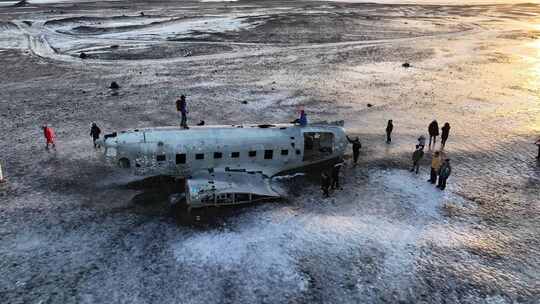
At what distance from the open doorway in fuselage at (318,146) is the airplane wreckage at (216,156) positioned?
2.36 feet

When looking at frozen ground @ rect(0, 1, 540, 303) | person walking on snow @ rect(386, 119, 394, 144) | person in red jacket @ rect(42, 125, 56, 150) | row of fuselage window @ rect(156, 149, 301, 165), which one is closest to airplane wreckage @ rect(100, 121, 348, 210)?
row of fuselage window @ rect(156, 149, 301, 165)

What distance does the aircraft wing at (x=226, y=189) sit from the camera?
71.5ft

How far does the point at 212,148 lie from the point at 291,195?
4805mm

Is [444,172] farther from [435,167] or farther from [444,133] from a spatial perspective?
[444,133]

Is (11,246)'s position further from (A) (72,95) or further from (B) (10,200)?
(A) (72,95)

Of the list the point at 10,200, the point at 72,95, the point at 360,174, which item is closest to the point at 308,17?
the point at 72,95

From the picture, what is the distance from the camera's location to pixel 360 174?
26.0 meters

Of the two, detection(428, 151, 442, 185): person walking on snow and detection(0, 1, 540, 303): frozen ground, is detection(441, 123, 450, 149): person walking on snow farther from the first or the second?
detection(428, 151, 442, 185): person walking on snow

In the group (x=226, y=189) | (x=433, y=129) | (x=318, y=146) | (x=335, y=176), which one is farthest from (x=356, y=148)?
(x=226, y=189)

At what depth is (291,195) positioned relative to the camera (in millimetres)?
23656

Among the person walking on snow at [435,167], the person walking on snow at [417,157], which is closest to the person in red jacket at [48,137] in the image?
the person walking on snow at [417,157]

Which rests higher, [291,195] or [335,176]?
[335,176]

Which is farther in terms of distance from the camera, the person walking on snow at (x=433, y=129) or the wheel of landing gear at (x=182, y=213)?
the person walking on snow at (x=433, y=129)

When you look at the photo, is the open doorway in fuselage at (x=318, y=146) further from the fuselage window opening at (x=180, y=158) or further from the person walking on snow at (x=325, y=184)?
the fuselage window opening at (x=180, y=158)
